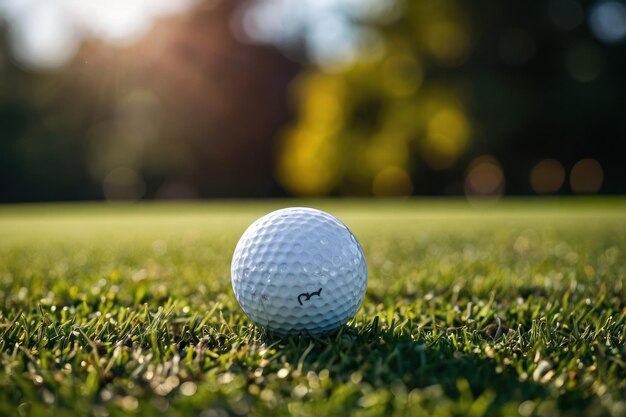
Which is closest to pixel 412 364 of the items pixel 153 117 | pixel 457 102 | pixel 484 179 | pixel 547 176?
pixel 457 102

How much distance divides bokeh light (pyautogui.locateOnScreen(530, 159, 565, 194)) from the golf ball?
2691 cm

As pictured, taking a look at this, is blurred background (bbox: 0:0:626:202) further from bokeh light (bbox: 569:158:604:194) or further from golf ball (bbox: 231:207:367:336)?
golf ball (bbox: 231:207:367:336)

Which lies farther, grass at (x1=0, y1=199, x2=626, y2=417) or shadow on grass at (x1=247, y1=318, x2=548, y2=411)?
shadow on grass at (x1=247, y1=318, x2=548, y2=411)

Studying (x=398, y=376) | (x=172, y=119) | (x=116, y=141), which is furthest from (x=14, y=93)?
(x=398, y=376)

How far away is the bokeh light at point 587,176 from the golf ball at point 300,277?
27.0 metres

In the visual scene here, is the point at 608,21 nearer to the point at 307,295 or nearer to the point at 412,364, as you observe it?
the point at 307,295

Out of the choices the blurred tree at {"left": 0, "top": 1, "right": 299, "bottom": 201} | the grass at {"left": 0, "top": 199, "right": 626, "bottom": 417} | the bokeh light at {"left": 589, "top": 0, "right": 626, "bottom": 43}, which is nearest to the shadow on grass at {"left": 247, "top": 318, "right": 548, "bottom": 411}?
the grass at {"left": 0, "top": 199, "right": 626, "bottom": 417}

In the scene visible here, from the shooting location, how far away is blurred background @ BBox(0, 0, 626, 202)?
2608 centimetres

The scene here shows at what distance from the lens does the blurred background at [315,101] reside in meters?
26.1

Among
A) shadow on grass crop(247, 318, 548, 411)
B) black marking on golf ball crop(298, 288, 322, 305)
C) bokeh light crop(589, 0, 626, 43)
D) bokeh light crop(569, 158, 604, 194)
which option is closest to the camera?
shadow on grass crop(247, 318, 548, 411)

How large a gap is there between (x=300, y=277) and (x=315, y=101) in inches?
1143

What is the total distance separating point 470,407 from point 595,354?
0.72 meters

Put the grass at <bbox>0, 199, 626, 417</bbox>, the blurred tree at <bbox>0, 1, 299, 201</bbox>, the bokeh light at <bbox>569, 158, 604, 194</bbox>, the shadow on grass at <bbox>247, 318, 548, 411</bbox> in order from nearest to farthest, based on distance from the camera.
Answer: the grass at <bbox>0, 199, 626, 417</bbox> < the shadow on grass at <bbox>247, 318, 548, 411</bbox> < the bokeh light at <bbox>569, 158, 604, 194</bbox> < the blurred tree at <bbox>0, 1, 299, 201</bbox>

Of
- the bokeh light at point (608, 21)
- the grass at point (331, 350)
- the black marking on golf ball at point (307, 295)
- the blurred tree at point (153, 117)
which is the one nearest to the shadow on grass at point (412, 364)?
the grass at point (331, 350)
